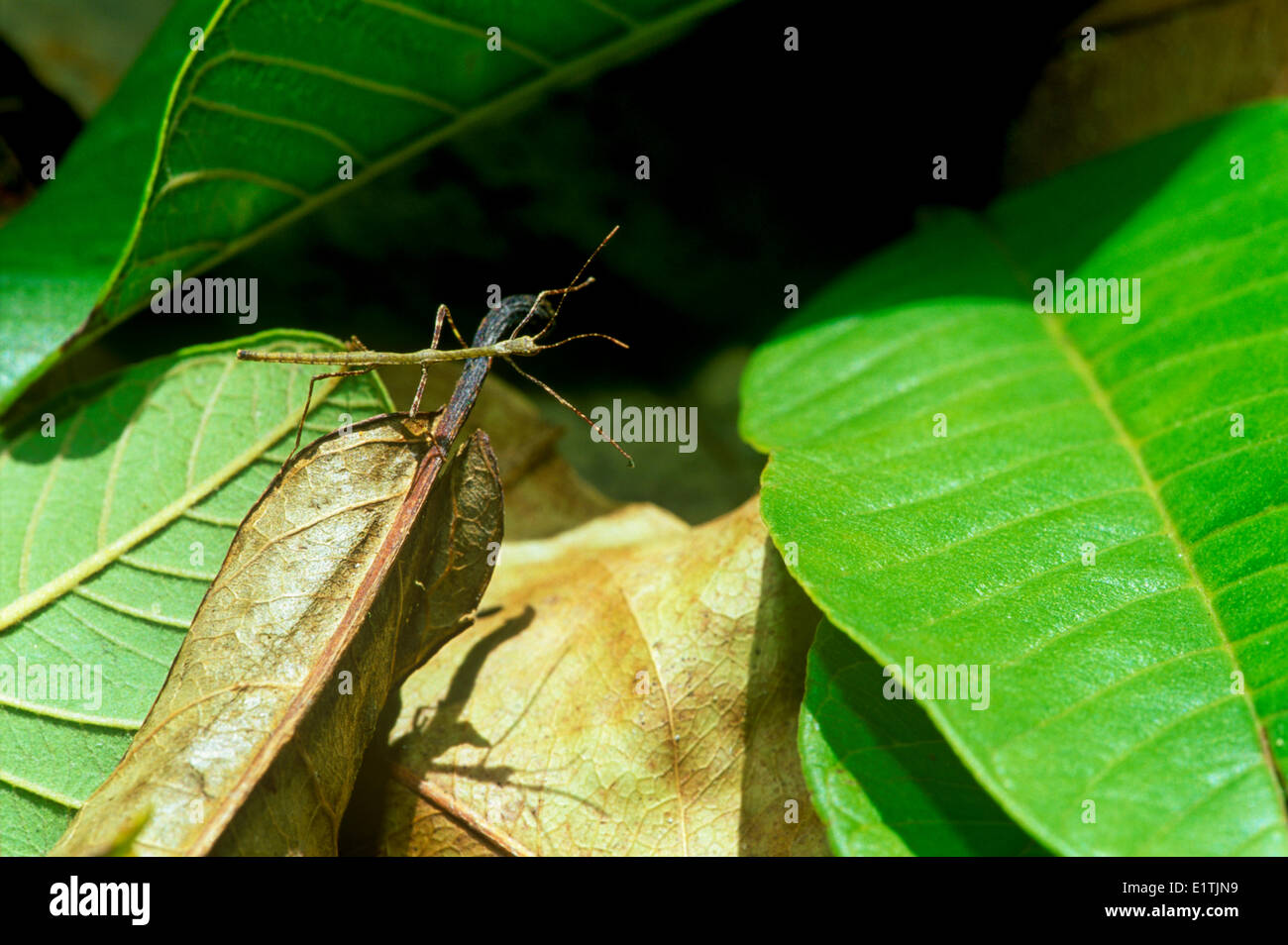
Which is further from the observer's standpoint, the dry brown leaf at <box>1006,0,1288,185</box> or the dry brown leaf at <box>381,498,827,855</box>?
the dry brown leaf at <box>1006,0,1288,185</box>

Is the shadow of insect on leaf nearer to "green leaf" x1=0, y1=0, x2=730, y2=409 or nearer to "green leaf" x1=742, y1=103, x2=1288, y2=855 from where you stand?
"green leaf" x1=742, y1=103, x2=1288, y2=855

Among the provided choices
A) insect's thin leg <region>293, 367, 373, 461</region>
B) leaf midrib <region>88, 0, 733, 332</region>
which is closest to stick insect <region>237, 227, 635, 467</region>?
insect's thin leg <region>293, 367, 373, 461</region>

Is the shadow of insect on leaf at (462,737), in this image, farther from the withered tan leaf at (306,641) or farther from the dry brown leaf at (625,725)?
the withered tan leaf at (306,641)

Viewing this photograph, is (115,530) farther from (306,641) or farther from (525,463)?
(525,463)

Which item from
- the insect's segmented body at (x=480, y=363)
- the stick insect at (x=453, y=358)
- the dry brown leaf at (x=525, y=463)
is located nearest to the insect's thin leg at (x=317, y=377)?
the stick insect at (x=453, y=358)

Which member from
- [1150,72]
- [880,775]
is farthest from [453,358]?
[1150,72]

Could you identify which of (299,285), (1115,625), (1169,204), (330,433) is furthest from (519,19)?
(1115,625)
